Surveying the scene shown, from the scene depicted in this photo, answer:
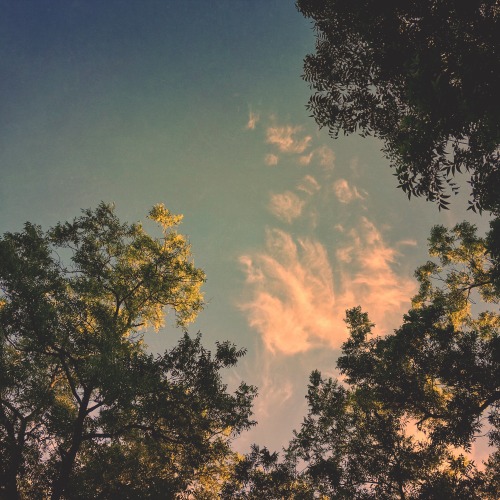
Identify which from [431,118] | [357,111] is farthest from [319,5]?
[431,118]

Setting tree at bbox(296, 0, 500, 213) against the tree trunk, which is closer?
tree at bbox(296, 0, 500, 213)

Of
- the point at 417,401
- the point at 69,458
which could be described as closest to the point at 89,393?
the point at 69,458

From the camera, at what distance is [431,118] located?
7020 millimetres

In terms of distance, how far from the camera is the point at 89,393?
14.6m

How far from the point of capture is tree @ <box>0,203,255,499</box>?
12844 mm

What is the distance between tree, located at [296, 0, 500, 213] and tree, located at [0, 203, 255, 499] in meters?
11.7

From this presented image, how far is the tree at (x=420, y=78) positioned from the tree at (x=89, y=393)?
11675 millimetres

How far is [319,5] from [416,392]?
15.6 meters

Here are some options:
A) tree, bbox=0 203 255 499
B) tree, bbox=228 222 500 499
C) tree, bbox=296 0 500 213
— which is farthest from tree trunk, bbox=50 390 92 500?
tree, bbox=296 0 500 213

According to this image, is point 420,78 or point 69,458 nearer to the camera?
point 420,78

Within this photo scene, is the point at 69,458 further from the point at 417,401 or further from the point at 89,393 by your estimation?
the point at 417,401

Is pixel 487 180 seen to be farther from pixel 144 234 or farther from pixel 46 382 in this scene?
pixel 46 382

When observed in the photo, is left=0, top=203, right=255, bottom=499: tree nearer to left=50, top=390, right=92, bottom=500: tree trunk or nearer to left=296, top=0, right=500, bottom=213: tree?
left=50, top=390, right=92, bottom=500: tree trunk

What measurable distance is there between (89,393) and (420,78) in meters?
17.3
